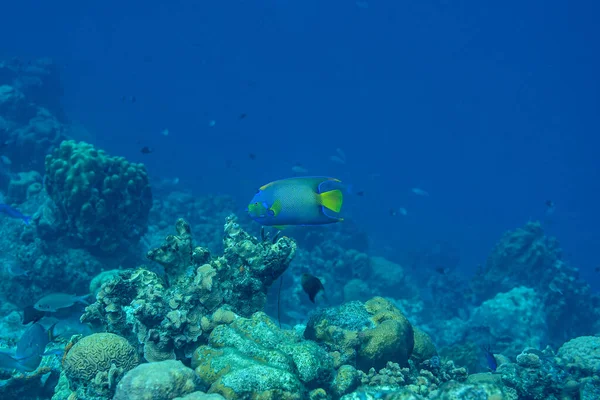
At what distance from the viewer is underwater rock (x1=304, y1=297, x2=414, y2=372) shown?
3969mm

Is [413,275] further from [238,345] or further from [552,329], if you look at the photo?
[238,345]

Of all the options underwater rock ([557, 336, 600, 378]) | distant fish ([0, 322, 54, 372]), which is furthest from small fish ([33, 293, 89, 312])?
underwater rock ([557, 336, 600, 378])

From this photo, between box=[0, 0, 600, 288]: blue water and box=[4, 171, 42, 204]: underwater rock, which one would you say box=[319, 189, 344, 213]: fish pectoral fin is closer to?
box=[4, 171, 42, 204]: underwater rock

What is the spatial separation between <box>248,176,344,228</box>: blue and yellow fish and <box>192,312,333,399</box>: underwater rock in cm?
112

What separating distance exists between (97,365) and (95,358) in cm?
6

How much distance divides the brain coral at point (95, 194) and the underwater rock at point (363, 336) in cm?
645

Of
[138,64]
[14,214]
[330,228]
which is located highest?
[138,64]

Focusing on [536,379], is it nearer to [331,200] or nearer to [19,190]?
[331,200]

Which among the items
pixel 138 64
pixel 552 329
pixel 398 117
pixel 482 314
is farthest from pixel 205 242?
pixel 138 64

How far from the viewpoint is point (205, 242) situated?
13.6m

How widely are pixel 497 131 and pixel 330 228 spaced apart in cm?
11682

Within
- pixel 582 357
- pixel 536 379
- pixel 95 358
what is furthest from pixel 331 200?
pixel 582 357

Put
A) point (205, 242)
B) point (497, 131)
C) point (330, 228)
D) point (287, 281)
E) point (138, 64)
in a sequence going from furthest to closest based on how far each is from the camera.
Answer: point (138, 64)
point (497, 131)
point (330, 228)
point (205, 242)
point (287, 281)

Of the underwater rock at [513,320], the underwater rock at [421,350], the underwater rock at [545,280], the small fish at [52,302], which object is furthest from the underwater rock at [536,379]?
the underwater rock at [545,280]
